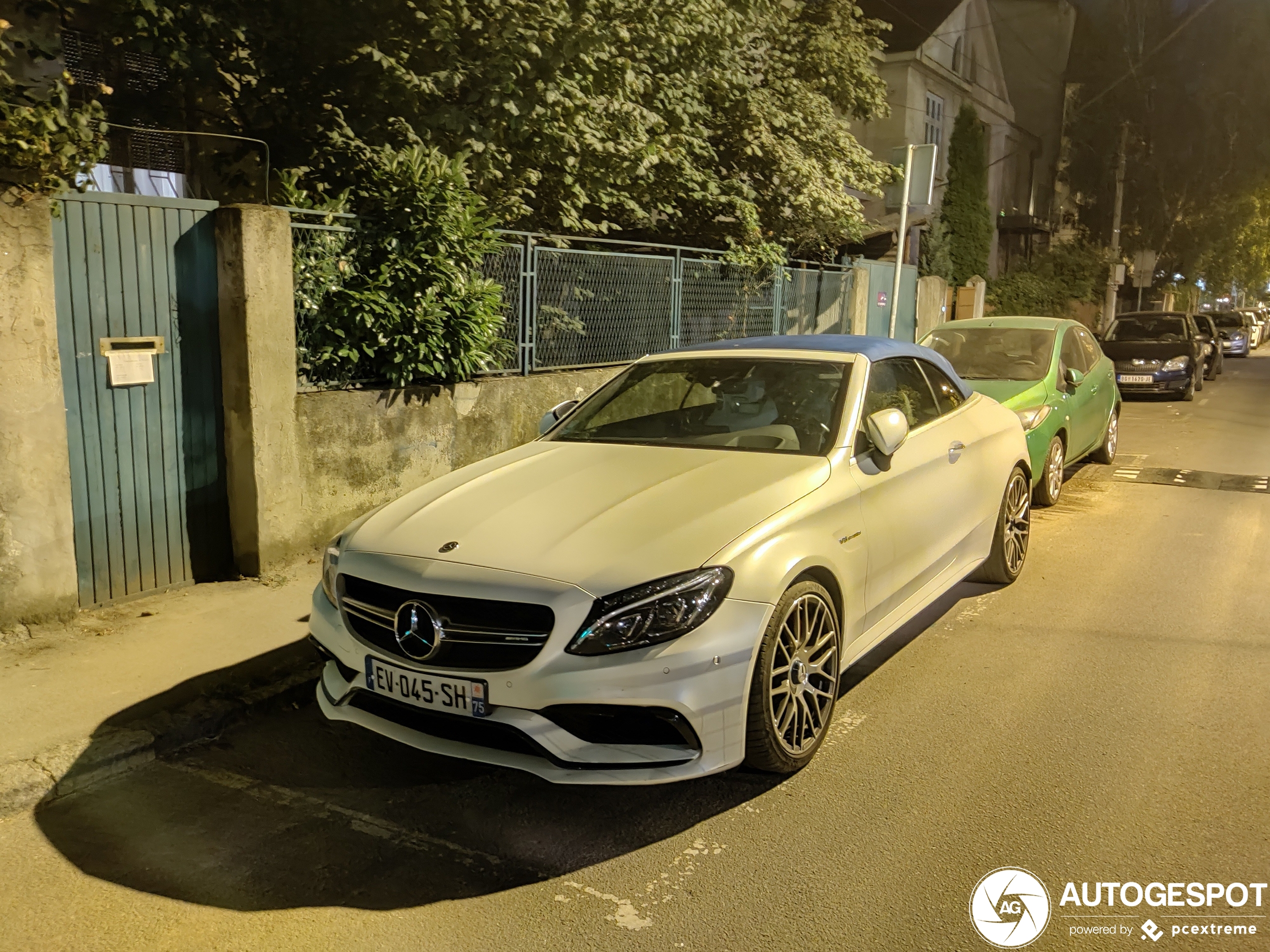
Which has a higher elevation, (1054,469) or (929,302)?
(929,302)

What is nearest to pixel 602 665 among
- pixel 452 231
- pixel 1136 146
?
pixel 452 231

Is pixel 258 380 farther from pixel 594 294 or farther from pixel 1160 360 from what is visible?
pixel 1160 360

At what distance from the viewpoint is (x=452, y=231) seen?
25.0ft

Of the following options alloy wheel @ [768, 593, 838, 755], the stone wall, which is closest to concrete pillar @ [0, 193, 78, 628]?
the stone wall

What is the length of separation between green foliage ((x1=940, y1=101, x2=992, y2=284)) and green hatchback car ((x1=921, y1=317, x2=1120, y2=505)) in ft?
61.3

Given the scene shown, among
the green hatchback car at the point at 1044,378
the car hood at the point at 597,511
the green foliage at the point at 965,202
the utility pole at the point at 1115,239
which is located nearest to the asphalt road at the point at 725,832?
the car hood at the point at 597,511

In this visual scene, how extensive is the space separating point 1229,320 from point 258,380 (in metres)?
37.6

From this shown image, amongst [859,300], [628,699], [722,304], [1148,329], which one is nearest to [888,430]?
[628,699]

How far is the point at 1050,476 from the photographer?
899 centimetres

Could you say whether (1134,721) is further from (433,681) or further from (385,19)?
(385,19)

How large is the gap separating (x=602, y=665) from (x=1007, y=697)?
2.32 meters

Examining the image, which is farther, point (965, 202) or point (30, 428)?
point (965, 202)

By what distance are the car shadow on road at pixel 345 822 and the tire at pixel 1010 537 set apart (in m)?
3.02

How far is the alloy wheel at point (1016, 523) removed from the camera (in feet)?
21.3
